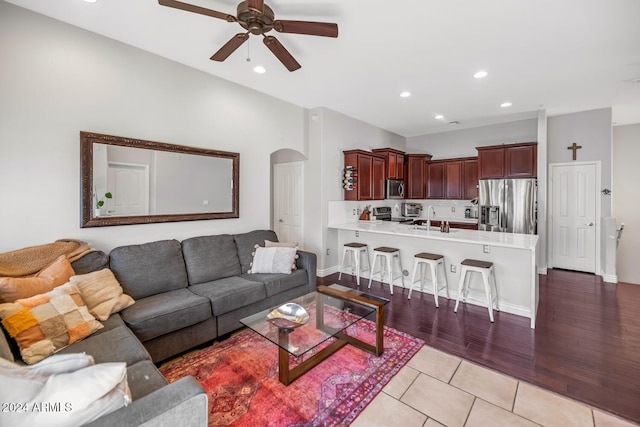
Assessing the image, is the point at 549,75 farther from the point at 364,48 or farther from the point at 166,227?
the point at 166,227

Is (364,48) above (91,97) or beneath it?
above

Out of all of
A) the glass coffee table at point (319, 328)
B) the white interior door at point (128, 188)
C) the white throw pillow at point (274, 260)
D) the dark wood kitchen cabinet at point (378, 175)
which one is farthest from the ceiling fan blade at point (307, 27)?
the dark wood kitchen cabinet at point (378, 175)

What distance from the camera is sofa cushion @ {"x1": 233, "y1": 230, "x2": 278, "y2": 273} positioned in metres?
3.66

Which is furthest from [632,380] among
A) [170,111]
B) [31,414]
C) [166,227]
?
[170,111]

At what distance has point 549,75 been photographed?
367 centimetres

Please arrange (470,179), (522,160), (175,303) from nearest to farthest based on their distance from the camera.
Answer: (175,303), (522,160), (470,179)

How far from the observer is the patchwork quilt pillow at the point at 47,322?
1730 mm

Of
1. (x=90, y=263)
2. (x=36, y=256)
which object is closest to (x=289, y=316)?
(x=90, y=263)

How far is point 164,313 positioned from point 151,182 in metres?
1.56

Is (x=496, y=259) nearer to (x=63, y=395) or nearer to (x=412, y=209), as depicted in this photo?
(x=412, y=209)

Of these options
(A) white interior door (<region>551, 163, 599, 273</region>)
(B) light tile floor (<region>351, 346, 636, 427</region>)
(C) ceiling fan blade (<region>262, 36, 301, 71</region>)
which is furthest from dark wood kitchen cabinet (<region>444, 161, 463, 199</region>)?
(C) ceiling fan blade (<region>262, 36, 301, 71</region>)

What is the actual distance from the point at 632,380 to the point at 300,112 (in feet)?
16.3

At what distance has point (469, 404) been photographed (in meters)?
2.01

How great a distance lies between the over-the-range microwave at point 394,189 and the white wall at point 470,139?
130 cm
